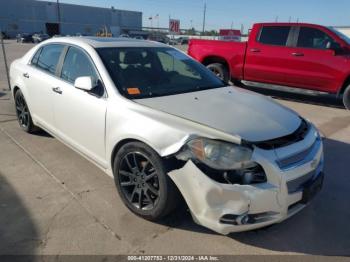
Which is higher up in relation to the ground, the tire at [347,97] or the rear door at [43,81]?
the rear door at [43,81]

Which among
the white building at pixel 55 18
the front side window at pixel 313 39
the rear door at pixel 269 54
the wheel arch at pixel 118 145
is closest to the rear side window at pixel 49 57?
the wheel arch at pixel 118 145

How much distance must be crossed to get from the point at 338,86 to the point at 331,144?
9.01 feet

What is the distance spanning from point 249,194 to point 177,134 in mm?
717

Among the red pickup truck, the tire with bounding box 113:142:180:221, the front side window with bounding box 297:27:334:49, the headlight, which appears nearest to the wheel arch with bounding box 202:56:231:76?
the red pickup truck

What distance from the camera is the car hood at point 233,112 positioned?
108 inches

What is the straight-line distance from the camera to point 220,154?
2.53m

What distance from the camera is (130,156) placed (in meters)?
3.04

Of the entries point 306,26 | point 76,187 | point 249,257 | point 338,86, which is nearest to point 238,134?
point 249,257

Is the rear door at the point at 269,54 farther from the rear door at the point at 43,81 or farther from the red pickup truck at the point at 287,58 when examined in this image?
the rear door at the point at 43,81

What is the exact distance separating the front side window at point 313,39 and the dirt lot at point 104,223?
4.20 meters

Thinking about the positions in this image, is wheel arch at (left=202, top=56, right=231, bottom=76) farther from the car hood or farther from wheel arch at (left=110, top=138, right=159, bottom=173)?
wheel arch at (left=110, top=138, right=159, bottom=173)

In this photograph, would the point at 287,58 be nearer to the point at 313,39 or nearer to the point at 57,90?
the point at 313,39

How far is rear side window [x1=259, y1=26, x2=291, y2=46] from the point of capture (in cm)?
812

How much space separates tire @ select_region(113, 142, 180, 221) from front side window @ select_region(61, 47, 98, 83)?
0.97m
